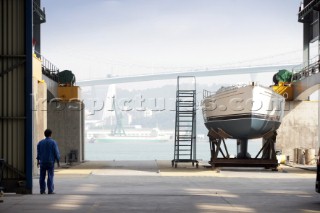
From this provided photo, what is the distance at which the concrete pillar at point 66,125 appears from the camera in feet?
141

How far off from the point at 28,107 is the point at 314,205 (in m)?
7.58

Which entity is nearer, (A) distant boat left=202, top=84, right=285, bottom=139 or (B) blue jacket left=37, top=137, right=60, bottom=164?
(B) blue jacket left=37, top=137, right=60, bottom=164

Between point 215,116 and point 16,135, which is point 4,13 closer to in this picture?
point 16,135

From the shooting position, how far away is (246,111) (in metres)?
33.2

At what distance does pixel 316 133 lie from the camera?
43.8 meters

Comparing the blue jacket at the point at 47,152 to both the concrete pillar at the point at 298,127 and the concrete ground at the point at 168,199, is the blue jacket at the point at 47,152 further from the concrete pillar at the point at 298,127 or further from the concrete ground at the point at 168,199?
the concrete pillar at the point at 298,127

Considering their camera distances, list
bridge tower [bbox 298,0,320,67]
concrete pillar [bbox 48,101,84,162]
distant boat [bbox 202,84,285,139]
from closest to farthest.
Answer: distant boat [bbox 202,84,285,139], concrete pillar [bbox 48,101,84,162], bridge tower [bbox 298,0,320,67]

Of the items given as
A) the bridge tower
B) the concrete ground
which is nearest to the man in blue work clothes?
the concrete ground

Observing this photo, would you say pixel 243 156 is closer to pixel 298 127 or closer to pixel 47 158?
pixel 298 127

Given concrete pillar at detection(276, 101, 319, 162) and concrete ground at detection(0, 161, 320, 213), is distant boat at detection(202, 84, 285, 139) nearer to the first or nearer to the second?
concrete pillar at detection(276, 101, 319, 162)

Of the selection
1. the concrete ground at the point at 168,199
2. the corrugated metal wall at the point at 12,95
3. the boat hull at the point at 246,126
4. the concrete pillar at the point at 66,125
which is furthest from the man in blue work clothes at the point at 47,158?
the concrete pillar at the point at 66,125

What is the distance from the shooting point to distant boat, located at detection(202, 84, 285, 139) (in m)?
33.3

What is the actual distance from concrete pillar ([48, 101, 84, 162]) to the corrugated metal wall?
25.3 m

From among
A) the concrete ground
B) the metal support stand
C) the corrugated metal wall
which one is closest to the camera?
the concrete ground
